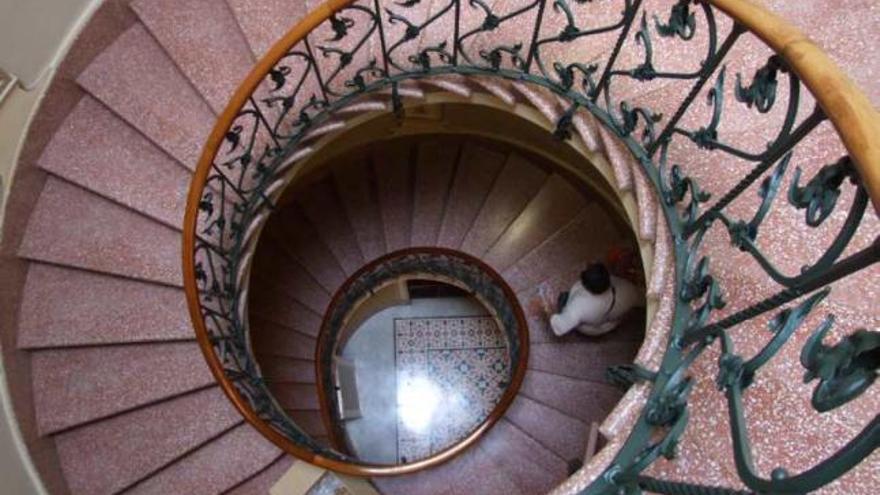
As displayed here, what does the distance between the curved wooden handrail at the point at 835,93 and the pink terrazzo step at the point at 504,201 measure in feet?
14.9

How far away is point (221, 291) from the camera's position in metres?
4.23

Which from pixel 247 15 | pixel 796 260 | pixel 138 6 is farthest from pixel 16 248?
pixel 796 260

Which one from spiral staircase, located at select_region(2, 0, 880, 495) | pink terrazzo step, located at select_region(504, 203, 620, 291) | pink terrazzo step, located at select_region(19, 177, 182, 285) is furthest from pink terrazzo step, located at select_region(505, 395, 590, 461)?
pink terrazzo step, located at select_region(19, 177, 182, 285)

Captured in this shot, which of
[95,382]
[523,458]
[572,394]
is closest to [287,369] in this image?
[523,458]

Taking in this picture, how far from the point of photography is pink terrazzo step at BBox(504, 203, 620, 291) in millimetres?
6293

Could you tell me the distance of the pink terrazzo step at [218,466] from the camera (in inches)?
168

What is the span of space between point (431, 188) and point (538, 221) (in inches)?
45.4

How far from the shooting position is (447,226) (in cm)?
681

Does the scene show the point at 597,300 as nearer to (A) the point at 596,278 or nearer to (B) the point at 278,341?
(A) the point at 596,278

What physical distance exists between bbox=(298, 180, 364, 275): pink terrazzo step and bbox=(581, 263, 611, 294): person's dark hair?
2.95 m

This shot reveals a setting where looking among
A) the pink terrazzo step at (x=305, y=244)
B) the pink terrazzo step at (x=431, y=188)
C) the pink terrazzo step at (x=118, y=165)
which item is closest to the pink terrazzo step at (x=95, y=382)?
the pink terrazzo step at (x=118, y=165)

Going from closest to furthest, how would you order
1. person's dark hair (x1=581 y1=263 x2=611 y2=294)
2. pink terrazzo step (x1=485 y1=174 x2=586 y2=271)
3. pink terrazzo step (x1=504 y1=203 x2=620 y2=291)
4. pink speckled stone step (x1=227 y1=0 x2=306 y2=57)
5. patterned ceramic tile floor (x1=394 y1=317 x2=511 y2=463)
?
pink speckled stone step (x1=227 y1=0 x2=306 y2=57) < person's dark hair (x1=581 y1=263 x2=611 y2=294) < pink terrazzo step (x1=504 y1=203 x2=620 y2=291) < pink terrazzo step (x1=485 y1=174 x2=586 y2=271) < patterned ceramic tile floor (x1=394 y1=317 x2=511 y2=463)

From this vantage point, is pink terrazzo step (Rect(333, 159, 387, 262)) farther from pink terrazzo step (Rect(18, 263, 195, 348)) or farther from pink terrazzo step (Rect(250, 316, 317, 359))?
pink terrazzo step (Rect(18, 263, 195, 348))

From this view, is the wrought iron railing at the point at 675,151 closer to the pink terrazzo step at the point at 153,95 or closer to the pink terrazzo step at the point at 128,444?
the pink terrazzo step at the point at 153,95
